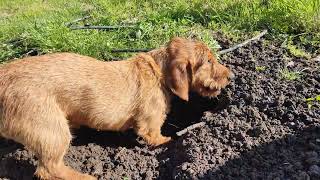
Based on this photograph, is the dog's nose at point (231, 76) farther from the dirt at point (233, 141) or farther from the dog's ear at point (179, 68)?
the dog's ear at point (179, 68)

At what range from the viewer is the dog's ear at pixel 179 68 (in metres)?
5.19

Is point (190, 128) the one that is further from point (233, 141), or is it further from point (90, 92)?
point (90, 92)

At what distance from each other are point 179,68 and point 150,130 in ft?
2.32

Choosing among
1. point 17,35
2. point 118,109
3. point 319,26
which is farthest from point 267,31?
point 17,35

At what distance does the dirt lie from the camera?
14.7ft

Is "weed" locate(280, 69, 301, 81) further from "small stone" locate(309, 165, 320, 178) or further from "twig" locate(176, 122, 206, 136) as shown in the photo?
"small stone" locate(309, 165, 320, 178)

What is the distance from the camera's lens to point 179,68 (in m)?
5.19

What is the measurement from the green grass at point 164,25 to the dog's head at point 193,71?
0.97 metres

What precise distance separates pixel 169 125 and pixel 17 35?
2.80 m

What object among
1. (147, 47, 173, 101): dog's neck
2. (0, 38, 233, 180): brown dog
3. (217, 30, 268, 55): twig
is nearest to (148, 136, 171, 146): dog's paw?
(0, 38, 233, 180): brown dog

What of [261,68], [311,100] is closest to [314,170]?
[311,100]

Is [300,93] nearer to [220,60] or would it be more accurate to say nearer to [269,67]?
[269,67]

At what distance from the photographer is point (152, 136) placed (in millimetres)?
5270

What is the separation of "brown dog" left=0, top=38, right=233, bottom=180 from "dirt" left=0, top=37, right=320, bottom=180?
25cm
